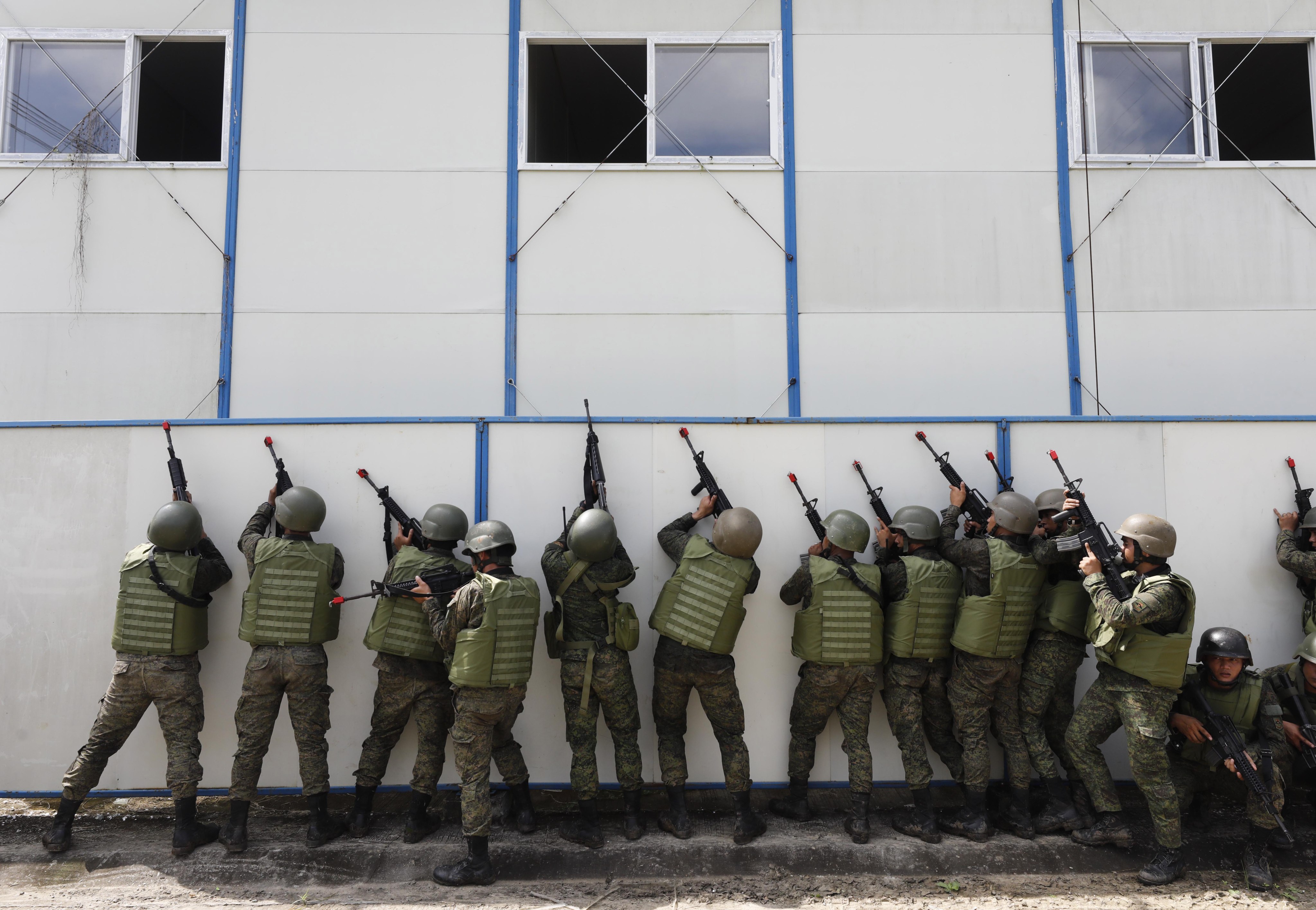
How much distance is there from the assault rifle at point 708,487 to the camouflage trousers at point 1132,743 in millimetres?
2747

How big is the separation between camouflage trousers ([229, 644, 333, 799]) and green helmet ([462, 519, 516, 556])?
53.9 inches

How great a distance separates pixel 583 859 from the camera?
4926 millimetres

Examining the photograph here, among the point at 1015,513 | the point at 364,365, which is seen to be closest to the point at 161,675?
the point at 364,365

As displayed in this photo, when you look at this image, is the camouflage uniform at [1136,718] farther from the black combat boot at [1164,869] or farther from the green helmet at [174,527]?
the green helmet at [174,527]

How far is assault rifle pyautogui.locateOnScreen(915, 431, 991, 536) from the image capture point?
554 cm

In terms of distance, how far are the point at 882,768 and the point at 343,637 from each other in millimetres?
4106

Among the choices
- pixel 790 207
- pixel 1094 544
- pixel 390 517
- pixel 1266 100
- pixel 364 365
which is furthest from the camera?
pixel 1266 100

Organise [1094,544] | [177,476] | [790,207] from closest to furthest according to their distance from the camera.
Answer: [1094,544] → [177,476] → [790,207]

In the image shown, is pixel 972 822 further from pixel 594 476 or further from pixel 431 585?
pixel 431 585

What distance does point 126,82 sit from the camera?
7270 millimetres

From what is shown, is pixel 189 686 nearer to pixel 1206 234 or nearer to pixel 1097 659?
pixel 1097 659

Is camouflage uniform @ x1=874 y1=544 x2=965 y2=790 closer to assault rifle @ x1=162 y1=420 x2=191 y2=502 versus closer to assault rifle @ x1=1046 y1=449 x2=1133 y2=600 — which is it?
assault rifle @ x1=1046 y1=449 x2=1133 y2=600

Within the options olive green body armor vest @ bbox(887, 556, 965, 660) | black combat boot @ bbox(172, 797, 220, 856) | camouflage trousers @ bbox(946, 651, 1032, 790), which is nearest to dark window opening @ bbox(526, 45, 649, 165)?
olive green body armor vest @ bbox(887, 556, 965, 660)

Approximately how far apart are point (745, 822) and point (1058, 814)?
217 centimetres
